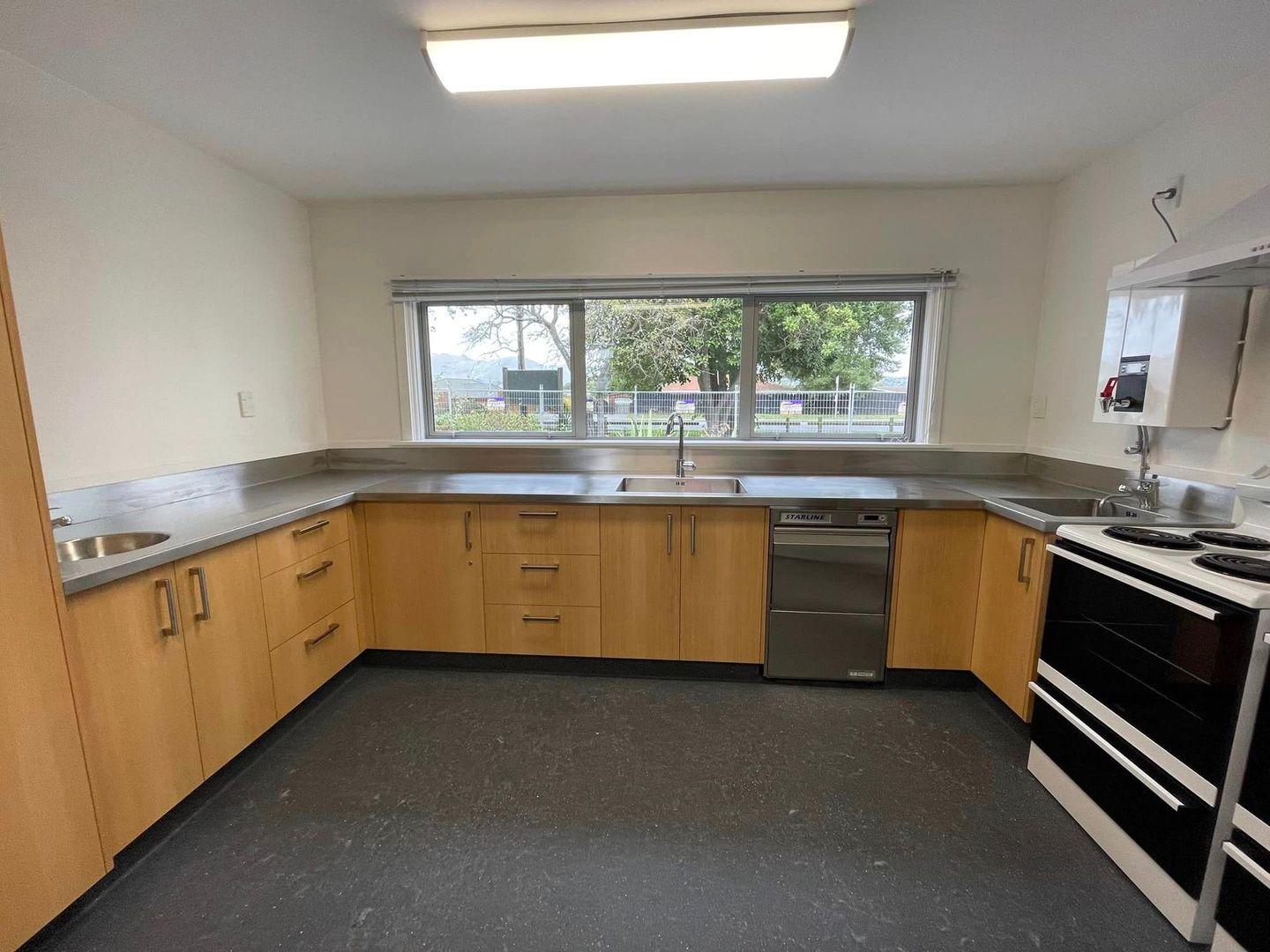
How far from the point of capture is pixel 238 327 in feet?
7.75

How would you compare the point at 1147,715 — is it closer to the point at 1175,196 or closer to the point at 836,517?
the point at 836,517

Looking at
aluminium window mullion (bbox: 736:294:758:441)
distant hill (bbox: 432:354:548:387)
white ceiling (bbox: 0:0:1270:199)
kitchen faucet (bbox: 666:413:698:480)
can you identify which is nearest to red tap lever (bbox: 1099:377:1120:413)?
white ceiling (bbox: 0:0:1270:199)

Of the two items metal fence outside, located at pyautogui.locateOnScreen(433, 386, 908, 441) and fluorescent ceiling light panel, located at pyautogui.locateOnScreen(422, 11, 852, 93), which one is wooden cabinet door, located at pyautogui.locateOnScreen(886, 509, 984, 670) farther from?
fluorescent ceiling light panel, located at pyautogui.locateOnScreen(422, 11, 852, 93)

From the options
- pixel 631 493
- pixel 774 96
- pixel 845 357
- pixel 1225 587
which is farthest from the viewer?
pixel 845 357

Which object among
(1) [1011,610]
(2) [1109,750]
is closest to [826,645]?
(1) [1011,610]

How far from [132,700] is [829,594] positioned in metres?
2.35

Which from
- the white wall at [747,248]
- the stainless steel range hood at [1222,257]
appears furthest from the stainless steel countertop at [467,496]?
the stainless steel range hood at [1222,257]

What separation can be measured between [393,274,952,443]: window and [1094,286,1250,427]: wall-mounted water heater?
2.91ft

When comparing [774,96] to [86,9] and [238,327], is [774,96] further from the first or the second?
[238,327]

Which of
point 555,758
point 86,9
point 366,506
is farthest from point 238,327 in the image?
point 555,758

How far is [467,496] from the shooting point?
2244 millimetres

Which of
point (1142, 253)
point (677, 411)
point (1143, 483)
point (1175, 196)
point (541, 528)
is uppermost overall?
point (1175, 196)

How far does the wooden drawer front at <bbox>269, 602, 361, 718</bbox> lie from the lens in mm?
1874

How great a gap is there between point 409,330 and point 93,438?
143 cm
